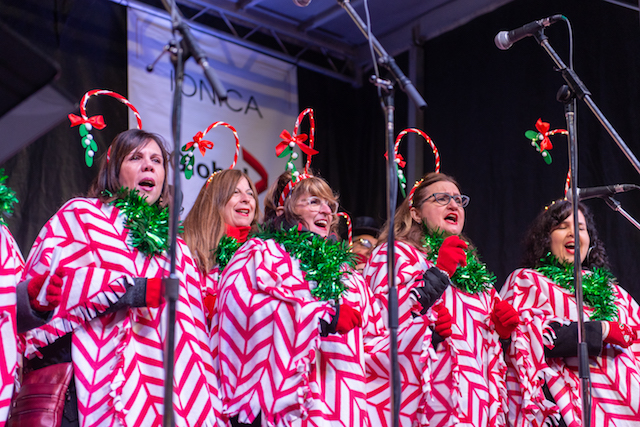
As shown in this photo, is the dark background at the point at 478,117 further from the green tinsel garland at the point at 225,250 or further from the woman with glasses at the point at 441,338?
the woman with glasses at the point at 441,338

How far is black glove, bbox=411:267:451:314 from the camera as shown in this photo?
120 inches

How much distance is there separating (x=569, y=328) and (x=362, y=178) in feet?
11.8

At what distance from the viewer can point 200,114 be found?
5.57 meters

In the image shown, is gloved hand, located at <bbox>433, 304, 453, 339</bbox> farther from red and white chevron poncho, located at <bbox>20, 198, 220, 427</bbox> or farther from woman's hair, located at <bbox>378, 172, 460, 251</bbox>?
red and white chevron poncho, located at <bbox>20, 198, 220, 427</bbox>

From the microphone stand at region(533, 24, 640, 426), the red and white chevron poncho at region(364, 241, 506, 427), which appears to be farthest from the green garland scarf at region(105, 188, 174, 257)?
the microphone stand at region(533, 24, 640, 426)

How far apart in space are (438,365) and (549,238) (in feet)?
4.05

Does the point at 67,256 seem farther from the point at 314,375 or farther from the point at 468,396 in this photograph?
the point at 468,396

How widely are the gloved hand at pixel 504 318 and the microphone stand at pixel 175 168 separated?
1916 mm

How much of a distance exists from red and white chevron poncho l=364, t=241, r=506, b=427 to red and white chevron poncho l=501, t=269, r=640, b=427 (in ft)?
0.34

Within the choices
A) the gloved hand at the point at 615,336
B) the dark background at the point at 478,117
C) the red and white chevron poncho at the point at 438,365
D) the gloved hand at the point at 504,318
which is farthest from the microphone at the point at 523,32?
the dark background at the point at 478,117

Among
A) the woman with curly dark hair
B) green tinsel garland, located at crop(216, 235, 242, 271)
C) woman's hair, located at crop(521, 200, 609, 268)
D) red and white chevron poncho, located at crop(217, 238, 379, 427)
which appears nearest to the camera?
red and white chevron poncho, located at crop(217, 238, 379, 427)

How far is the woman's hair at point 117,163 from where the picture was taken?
2916mm

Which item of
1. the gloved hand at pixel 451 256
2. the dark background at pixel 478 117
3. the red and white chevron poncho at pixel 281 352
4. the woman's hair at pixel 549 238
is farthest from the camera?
the dark background at pixel 478 117

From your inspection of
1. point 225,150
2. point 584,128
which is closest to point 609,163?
point 584,128
